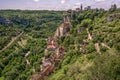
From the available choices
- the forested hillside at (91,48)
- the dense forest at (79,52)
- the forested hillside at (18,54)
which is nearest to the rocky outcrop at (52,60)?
the dense forest at (79,52)

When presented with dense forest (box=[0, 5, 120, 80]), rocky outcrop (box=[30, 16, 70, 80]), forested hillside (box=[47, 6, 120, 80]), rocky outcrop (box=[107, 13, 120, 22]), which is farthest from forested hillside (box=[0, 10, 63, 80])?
rocky outcrop (box=[107, 13, 120, 22])

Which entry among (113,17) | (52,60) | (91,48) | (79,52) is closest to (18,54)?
(52,60)

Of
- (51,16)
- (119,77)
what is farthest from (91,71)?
(51,16)

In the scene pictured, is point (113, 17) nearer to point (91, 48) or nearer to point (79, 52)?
point (79, 52)

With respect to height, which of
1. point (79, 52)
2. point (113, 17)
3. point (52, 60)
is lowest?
point (52, 60)

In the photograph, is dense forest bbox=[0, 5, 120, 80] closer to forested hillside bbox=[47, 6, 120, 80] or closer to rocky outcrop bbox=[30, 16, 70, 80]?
forested hillside bbox=[47, 6, 120, 80]

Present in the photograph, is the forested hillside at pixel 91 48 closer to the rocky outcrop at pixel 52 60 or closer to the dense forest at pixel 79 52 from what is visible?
the dense forest at pixel 79 52

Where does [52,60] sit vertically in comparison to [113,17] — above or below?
below

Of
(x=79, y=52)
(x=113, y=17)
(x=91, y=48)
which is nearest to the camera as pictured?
(x=91, y=48)
